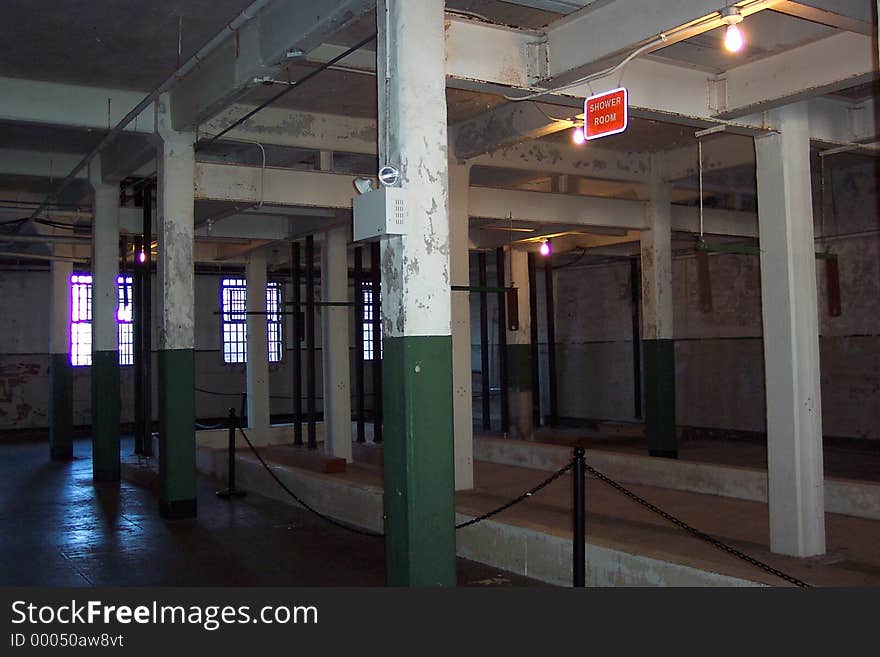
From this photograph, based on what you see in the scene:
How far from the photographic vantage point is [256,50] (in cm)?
800

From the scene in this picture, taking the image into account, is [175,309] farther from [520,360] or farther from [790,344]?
[520,360]

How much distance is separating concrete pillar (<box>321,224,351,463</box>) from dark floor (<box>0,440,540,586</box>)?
2.26 meters

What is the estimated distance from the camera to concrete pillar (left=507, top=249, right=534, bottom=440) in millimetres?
18047

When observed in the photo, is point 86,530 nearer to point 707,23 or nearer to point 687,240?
point 707,23

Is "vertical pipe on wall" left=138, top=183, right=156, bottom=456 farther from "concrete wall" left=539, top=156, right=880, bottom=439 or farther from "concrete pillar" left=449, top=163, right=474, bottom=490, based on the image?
"concrete wall" left=539, top=156, right=880, bottom=439

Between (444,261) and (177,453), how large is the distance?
5946 millimetres

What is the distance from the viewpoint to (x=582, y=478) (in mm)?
6375

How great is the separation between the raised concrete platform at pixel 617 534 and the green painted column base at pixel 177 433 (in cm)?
152

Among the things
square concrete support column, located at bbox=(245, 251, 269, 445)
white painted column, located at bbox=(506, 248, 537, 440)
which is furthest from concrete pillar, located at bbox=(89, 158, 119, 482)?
white painted column, located at bbox=(506, 248, 537, 440)

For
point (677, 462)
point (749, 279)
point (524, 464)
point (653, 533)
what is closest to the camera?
point (653, 533)

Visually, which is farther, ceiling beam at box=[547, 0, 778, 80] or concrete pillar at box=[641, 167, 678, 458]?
concrete pillar at box=[641, 167, 678, 458]

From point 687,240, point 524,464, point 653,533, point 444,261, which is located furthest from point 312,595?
point 687,240

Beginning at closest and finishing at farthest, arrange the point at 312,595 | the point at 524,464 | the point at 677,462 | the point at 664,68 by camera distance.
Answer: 1. the point at 312,595
2. the point at 664,68
3. the point at 677,462
4. the point at 524,464

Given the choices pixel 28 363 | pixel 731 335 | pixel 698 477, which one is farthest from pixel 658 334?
pixel 28 363
